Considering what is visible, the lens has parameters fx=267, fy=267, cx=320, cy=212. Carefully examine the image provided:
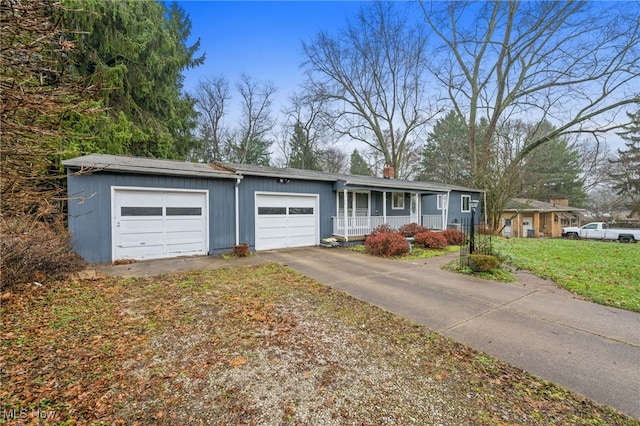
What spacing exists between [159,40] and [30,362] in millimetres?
16161

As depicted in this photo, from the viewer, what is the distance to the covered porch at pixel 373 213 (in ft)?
36.8

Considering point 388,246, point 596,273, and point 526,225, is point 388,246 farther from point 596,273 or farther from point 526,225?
point 526,225

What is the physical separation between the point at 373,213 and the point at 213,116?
18738 millimetres

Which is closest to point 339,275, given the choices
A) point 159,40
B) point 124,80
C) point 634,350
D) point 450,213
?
point 634,350

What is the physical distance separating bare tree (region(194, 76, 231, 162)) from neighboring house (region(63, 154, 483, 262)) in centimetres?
1561

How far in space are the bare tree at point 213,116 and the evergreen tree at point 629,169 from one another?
3738 cm

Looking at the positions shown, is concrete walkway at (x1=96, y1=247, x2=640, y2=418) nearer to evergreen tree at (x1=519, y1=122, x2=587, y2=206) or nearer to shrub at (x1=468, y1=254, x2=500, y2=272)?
shrub at (x1=468, y1=254, x2=500, y2=272)

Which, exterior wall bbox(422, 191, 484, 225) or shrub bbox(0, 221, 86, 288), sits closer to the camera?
shrub bbox(0, 221, 86, 288)

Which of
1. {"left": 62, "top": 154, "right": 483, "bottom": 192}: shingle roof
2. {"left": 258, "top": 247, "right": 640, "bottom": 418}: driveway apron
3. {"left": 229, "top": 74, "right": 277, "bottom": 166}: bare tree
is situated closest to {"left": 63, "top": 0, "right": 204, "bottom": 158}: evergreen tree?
{"left": 62, "top": 154, "right": 483, "bottom": 192}: shingle roof

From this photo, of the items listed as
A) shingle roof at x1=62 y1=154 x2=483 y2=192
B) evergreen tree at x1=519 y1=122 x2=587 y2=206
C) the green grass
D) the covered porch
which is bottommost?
the green grass

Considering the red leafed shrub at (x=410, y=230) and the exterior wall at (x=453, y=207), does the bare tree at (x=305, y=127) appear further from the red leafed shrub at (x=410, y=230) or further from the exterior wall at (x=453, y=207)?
the red leafed shrub at (x=410, y=230)

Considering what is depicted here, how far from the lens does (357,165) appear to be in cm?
3219

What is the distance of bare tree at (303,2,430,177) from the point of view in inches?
811

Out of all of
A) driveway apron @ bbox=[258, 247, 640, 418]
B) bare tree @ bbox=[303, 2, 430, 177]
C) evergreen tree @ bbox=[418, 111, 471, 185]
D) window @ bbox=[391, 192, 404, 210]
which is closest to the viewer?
driveway apron @ bbox=[258, 247, 640, 418]
